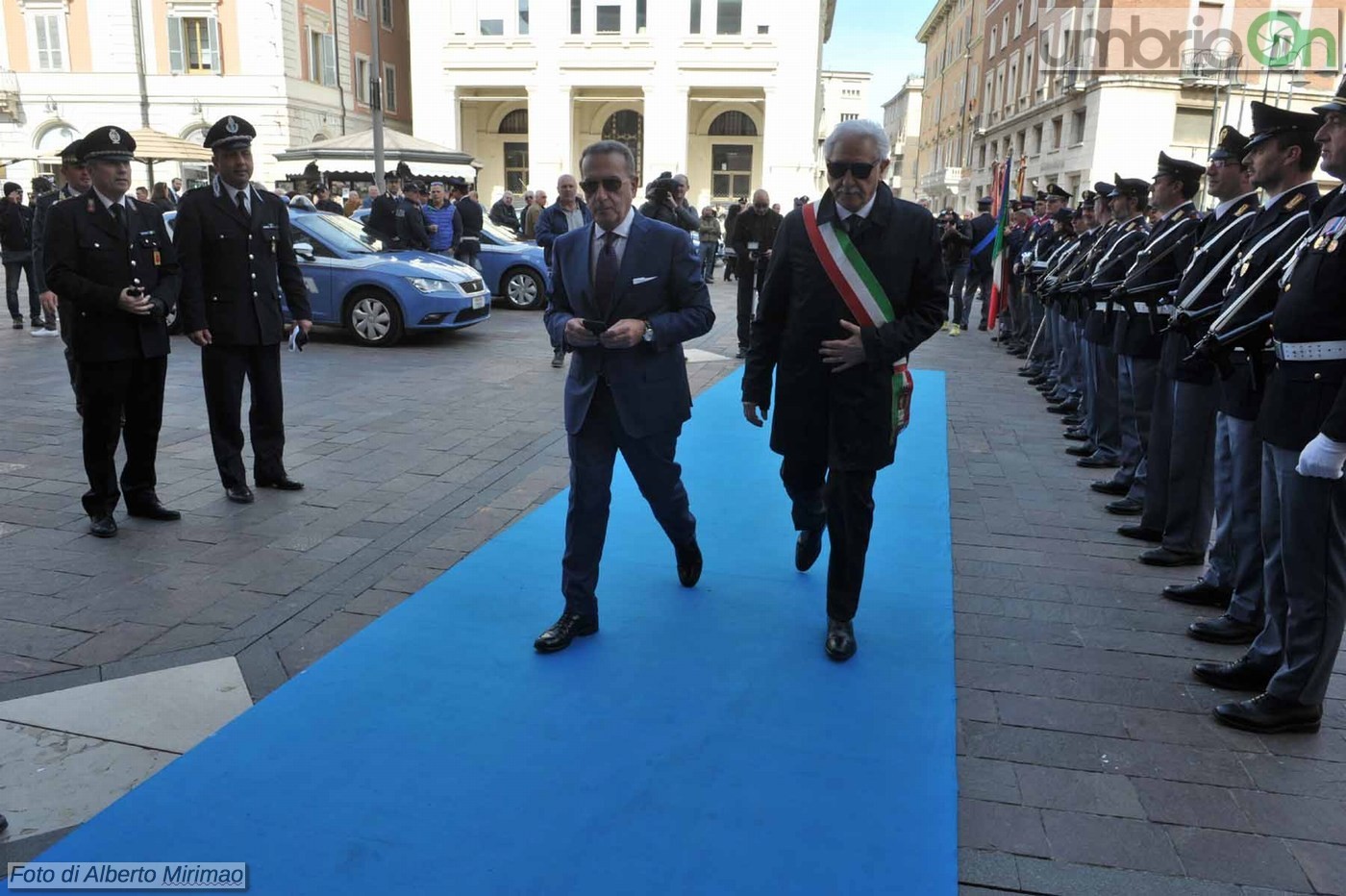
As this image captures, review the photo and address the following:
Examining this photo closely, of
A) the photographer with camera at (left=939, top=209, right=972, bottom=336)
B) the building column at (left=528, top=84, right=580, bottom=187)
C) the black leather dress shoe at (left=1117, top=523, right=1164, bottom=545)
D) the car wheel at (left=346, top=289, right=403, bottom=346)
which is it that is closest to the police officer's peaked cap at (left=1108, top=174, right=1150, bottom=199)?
the black leather dress shoe at (left=1117, top=523, right=1164, bottom=545)

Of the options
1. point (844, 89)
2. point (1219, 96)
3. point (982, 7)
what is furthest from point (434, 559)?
point (844, 89)

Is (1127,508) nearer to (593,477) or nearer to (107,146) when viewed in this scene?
(593,477)

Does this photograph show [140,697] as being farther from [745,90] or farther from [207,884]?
[745,90]

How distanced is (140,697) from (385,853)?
53.8 inches

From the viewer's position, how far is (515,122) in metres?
48.1

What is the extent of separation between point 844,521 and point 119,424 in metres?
3.82

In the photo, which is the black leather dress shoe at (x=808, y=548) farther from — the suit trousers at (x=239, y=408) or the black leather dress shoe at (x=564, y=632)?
the suit trousers at (x=239, y=408)

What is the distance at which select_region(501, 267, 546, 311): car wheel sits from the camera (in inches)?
617

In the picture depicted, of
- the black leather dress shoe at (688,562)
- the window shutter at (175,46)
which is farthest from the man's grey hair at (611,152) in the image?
the window shutter at (175,46)

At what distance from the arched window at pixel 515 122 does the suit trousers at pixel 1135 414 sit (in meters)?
45.6

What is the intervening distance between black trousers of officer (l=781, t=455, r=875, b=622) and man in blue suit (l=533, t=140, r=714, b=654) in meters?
0.59

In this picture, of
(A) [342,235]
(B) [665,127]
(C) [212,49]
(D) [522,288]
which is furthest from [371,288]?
(B) [665,127]

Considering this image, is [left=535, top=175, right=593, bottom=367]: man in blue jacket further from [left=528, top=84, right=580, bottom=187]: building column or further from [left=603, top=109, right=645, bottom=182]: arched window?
[left=603, top=109, right=645, bottom=182]: arched window

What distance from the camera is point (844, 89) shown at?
10406 cm
